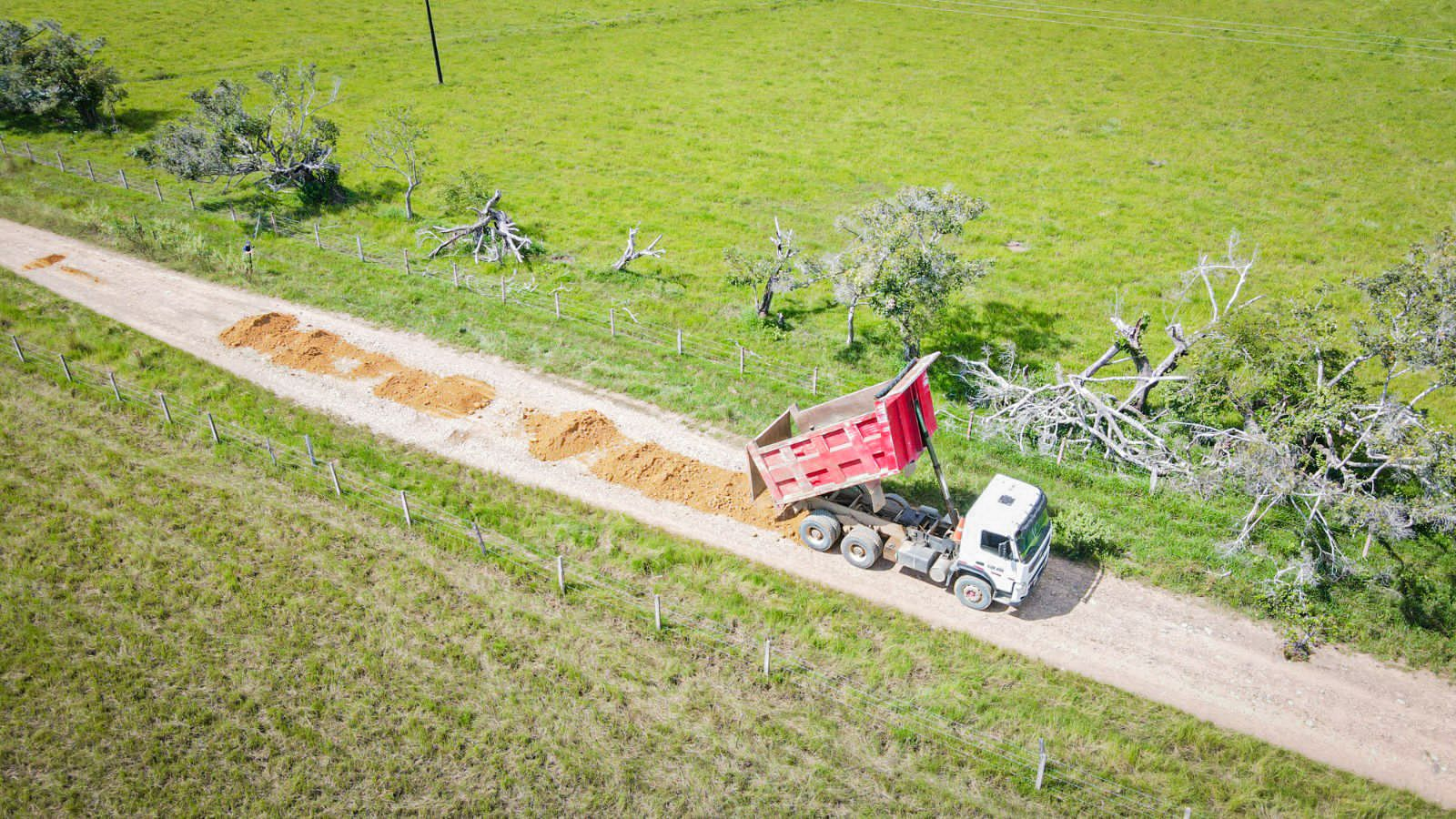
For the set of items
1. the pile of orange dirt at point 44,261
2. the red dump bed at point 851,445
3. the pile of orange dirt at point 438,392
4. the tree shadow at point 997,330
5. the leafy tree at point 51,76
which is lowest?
the tree shadow at point 997,330

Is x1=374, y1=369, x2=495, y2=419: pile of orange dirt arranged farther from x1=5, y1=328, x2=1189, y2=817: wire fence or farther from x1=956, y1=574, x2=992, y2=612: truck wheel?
x1=956, y1=574, x2=992, y2=612: truck wheel

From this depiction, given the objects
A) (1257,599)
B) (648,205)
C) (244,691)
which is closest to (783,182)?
(648,205)

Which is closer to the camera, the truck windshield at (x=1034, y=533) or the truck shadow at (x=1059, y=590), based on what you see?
the truck windshield at (x=1034, y=533)

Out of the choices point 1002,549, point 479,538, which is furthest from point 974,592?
point 479,538

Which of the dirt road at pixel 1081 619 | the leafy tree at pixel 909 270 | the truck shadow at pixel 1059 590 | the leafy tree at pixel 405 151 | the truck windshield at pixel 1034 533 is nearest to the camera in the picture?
the dirt road at pixel 1081 619

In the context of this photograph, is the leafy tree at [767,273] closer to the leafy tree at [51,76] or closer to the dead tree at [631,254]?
the dead tree at [631,254]

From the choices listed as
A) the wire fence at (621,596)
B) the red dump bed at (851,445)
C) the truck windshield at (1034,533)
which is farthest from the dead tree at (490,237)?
the truck windshield at (1034,533)
